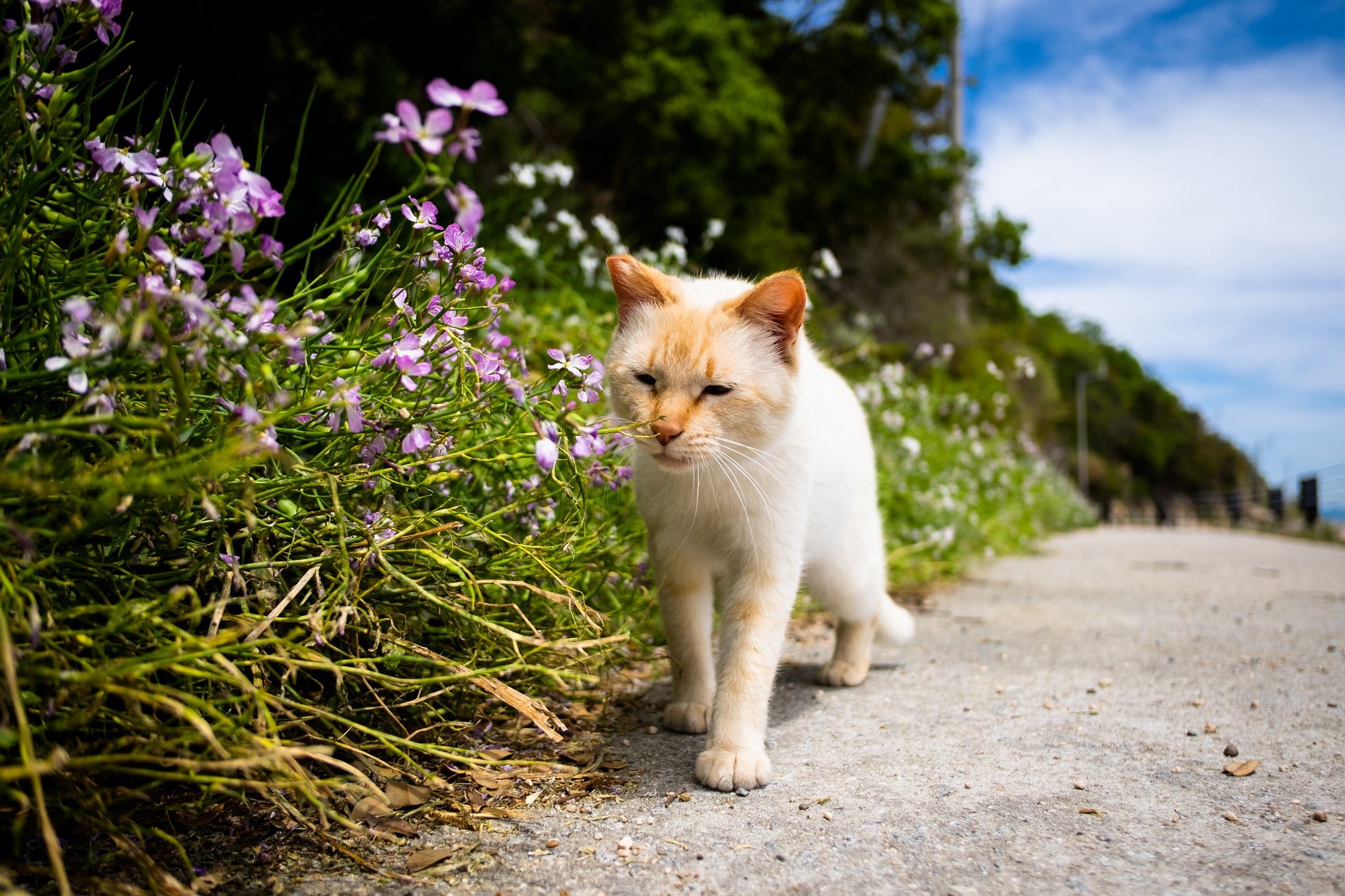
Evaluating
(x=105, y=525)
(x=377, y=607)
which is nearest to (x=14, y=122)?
(x=105, y=525)

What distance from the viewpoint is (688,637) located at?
2.57 m

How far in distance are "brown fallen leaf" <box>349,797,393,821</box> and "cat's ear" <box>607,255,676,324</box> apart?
146 centimetres

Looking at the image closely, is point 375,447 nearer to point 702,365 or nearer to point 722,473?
point 702,365

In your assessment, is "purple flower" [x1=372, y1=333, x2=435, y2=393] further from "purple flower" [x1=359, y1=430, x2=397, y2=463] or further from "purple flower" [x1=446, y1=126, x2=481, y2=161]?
"purple flower" [x1=446, y1=126, x2=481, y2=161]

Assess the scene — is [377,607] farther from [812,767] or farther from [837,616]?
[837,616]

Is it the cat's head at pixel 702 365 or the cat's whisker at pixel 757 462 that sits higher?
the cat's head at pixel 702 365

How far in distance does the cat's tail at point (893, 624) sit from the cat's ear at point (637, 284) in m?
1.59

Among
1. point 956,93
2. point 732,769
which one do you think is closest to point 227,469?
point 732,769

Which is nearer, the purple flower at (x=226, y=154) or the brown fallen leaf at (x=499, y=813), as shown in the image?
the purple flower at (x=226, y=154)

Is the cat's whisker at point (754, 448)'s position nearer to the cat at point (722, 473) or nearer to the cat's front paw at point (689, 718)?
the cat at point (722, 473)

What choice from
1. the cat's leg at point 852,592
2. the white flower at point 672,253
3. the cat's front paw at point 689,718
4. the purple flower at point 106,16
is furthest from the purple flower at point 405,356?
the white flower at point 672,253

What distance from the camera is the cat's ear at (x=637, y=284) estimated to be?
247cm

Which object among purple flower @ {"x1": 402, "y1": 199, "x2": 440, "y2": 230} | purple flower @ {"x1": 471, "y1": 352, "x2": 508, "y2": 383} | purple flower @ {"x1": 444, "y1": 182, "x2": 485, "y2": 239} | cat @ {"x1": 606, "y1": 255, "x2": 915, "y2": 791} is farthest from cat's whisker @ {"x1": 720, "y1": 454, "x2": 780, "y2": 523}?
purple flower @ {"x1": 444, "y1": 182, "x2": 485, "y2": 239}

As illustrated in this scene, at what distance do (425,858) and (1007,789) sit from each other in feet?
4.65
